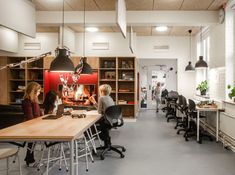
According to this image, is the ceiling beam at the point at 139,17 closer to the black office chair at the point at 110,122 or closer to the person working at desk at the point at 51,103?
the person working at desk at the point at 51,103

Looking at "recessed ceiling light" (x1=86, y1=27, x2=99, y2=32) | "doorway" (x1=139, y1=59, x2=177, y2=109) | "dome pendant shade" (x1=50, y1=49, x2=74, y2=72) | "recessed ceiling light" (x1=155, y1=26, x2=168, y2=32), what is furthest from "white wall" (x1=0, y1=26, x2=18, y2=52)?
"doorway" (x1=139, y1=59, x2=177, y2=109)

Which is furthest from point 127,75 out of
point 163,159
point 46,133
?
point 46,133

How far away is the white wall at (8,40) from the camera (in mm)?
7843

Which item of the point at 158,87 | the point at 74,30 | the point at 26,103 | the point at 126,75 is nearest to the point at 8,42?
the point at 74,30

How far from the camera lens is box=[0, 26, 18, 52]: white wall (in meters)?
7.84

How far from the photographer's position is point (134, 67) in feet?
30.8

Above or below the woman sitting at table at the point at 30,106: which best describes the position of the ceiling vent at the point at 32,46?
above

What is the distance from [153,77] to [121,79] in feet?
16.8

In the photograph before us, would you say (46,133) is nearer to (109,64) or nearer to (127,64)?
(109,64)

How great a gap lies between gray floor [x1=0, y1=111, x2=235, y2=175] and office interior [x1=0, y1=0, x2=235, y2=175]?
2 cm

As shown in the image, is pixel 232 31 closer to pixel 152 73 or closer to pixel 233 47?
pixel 233 47

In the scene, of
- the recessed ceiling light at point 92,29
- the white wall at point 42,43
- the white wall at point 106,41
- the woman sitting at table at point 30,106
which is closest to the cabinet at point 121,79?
the white wall at point 106,41

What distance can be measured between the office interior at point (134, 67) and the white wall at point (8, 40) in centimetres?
3

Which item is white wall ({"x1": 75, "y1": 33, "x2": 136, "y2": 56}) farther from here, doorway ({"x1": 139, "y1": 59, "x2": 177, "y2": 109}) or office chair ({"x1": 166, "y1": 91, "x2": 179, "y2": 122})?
doorway ({"x1": 139, "y1": 59, "x2": 177, "y2": 109})
